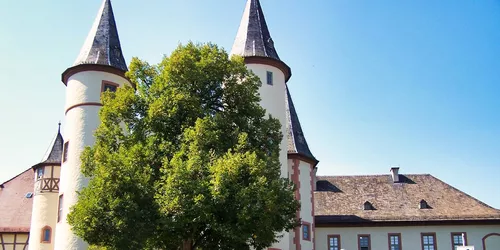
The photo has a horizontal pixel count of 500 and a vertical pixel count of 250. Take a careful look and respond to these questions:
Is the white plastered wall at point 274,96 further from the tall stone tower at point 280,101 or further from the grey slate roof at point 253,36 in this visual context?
the grey slate roof at point 253,36

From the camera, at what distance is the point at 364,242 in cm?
4356

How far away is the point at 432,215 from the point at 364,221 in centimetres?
484

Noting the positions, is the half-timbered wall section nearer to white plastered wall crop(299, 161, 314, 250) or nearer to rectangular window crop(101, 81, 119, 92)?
rectangular window crop(101, 81, 119, 92)

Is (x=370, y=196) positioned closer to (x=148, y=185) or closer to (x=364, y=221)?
(x=364, y=221)

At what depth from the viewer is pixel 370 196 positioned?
149 feet

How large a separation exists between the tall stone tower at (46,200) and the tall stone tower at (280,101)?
1387cm

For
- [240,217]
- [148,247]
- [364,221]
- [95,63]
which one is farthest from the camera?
[364,221]

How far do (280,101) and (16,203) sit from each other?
893 inches

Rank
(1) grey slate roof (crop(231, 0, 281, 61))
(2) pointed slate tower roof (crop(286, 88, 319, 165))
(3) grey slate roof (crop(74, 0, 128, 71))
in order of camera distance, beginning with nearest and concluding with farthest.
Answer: (1) grey slate roof (crop(231, 0, 281, 61)), (3) grey slate roof (crop(74, 0, 128, 71)), (2) pointed slate tower roof (crop(286, 88, 319, 165))

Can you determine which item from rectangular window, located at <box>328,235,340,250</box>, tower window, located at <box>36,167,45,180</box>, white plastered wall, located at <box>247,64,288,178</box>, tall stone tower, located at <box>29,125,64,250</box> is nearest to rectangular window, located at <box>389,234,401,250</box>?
rectangular window, located at <box>328,235,340,250</box>

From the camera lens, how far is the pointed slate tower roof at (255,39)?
33.1m

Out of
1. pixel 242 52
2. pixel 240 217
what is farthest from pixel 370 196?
pixel 240 217

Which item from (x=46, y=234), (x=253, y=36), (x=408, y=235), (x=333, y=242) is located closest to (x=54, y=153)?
(x=46, y=234)

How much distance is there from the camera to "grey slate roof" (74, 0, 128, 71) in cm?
3350
